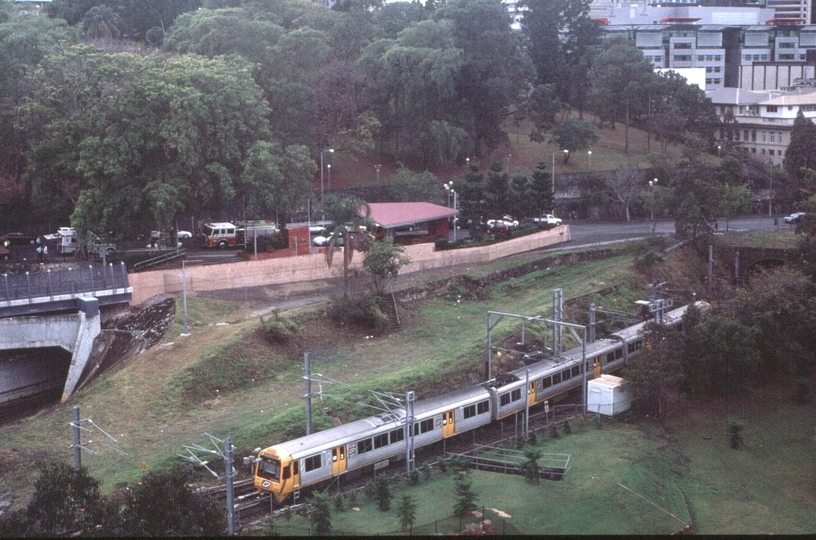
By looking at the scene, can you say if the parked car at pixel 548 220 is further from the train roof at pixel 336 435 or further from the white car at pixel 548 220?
the train roof at pixel 336 435

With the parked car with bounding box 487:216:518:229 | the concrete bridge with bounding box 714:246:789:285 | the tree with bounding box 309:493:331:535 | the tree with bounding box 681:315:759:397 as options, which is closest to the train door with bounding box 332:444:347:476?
the tree with bounding box 309:493:331:535

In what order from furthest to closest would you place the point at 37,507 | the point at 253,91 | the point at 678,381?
the point at 253,91
the point at 678,381
the point at 37,507

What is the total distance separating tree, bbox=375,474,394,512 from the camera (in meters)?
26.6

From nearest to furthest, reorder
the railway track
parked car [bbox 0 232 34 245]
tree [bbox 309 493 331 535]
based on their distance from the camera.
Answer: tree [bbox 309 493 331 535], the railway track, parked car [bbox 0 232 34 245]

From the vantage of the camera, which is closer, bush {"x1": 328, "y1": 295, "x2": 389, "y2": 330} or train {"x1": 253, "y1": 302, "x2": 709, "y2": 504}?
train {"x1": 253, "y1": 302, "x2": 709, "y2": 504}

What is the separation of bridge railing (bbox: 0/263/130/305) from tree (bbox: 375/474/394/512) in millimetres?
19930

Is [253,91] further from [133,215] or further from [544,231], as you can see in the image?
[544,231]

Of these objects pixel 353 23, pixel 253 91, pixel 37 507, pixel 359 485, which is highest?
pixel 353 23

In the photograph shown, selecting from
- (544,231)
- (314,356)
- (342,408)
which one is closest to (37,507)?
(342,408)

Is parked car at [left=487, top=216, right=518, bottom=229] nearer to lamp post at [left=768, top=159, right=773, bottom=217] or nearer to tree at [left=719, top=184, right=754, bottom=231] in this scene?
tree at [left=719, top=184, right=754, bottom=231]

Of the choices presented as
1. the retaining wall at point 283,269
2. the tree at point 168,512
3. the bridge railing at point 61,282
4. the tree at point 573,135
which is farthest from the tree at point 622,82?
the tree at point 168,512

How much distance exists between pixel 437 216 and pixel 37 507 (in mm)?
39211

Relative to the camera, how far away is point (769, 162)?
88.3 m

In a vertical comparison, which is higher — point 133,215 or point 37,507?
point 133,215
